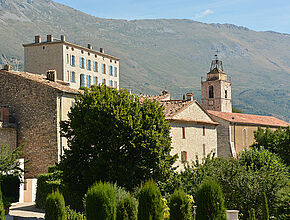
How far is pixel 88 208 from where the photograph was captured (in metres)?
16.5

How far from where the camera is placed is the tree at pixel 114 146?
23.7 metres

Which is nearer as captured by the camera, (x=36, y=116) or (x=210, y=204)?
(x=210, y=204)

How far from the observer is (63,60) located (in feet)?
177

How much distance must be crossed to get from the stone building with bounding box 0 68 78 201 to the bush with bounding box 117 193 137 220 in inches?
571

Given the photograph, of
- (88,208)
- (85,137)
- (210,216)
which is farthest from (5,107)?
(210,216)

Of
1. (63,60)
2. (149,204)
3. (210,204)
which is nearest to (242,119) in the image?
(63,60)

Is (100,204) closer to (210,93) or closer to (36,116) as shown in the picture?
(36,116)

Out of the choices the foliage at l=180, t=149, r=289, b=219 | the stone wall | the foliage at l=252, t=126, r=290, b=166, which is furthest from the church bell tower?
the foliage at l=180, t=149, r=289, b=219

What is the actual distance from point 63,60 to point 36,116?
23425 mm

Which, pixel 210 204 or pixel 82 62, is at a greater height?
pixel 82 62

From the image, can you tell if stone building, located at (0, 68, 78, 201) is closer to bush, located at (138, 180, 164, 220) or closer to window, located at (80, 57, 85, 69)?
bush, located at (138, 180, 164, 220)

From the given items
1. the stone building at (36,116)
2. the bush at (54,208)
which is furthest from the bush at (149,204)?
the stone building at (36,116)

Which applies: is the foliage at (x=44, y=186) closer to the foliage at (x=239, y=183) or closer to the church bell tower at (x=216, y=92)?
the foliage at (x=239, y=183)

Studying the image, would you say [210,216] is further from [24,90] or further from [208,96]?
[208,96]
